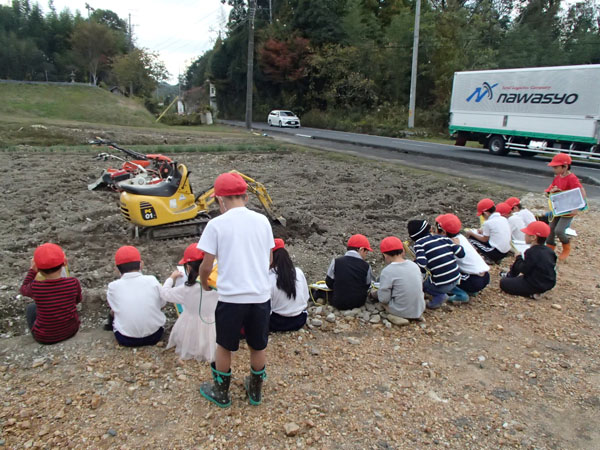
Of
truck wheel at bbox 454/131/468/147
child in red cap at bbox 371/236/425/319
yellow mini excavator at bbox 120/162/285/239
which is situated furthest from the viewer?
truck wheel at bbox 454/131/468/147

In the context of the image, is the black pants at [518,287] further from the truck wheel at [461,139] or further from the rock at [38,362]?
the truck wheel at [461,139]

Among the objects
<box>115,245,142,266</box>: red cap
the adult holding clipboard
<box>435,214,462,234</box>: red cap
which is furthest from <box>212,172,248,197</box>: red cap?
the adult holding clipboard

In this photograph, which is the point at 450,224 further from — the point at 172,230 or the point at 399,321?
the point at 172,230

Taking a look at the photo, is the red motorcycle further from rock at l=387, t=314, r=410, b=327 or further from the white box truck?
the white box truck

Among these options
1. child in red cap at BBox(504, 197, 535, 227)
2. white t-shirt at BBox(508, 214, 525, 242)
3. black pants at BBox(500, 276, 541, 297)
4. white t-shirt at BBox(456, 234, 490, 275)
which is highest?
child in red cap at BBox(504, 197, 535, 227)

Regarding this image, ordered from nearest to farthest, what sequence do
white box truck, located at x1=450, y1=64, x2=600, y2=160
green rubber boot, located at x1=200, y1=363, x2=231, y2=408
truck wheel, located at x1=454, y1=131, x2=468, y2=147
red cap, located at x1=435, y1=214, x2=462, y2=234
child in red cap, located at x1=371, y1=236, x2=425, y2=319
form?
green rubber boot, located at x1=200, y1=363, x2=231, y2=408
child in red cap, located at x1=371, y1=236, x2=425, y2=319
red cap, located at x1=435, y1=214, x2=462, y2=234
white box truck, located at x1=450, y1=64, x2=600, y2=160
truck wheel, located at x1=454, y1=131, x2=468, y2=147

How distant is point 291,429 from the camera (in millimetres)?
3072

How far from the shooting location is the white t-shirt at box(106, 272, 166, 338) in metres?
3.99

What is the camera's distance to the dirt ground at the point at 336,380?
306 centimetres

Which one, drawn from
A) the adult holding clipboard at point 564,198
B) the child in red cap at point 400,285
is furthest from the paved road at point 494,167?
the child in red cap at point 400,285

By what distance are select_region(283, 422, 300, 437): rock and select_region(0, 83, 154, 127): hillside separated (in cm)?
3058

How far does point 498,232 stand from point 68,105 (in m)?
34.6

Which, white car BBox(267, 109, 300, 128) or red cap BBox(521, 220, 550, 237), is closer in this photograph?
red cap BBox(521, 220, 550, 237)

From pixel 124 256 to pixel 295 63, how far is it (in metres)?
45.1
